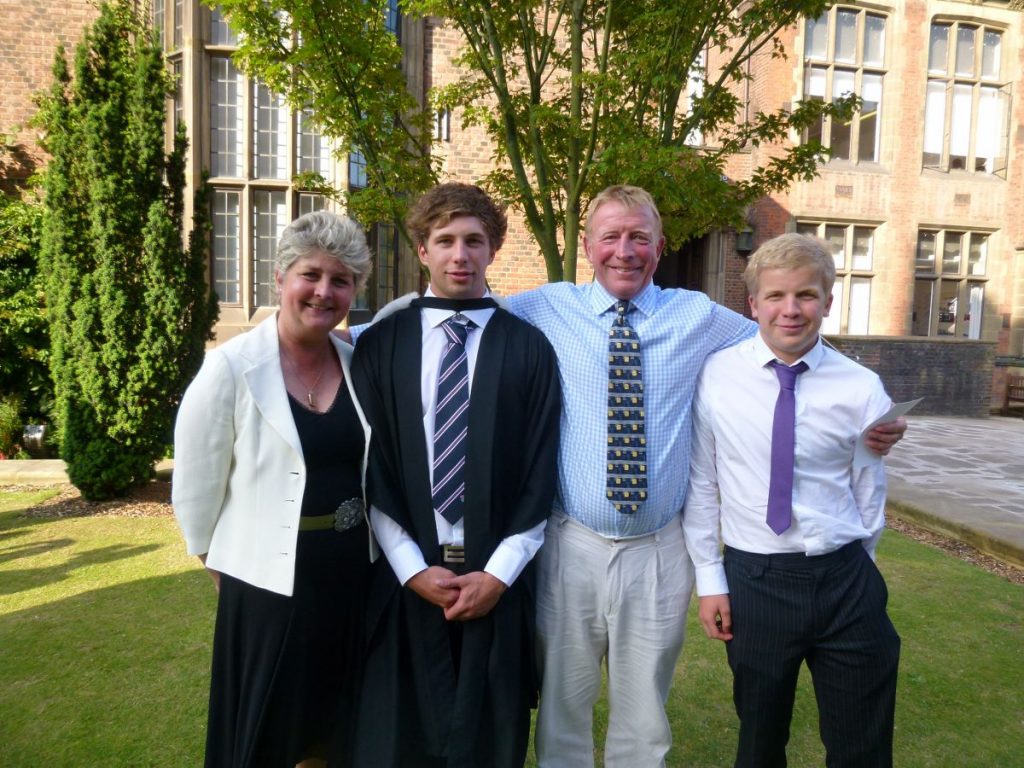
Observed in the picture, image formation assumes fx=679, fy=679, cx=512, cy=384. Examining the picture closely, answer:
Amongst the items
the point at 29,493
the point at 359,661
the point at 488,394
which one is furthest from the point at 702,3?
the point at 29,493

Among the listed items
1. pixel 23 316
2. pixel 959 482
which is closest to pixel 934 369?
pixel 959 482

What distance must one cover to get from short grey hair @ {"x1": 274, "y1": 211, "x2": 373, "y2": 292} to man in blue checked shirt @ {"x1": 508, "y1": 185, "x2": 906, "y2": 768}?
2.40ft

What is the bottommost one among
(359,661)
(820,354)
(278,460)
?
(359,661)

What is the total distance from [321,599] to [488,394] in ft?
2.70

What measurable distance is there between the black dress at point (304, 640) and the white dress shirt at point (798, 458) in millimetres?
1137

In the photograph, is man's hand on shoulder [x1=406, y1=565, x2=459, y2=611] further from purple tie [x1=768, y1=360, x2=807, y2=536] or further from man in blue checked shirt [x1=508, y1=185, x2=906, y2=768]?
purple tie [x1=768, y1=360, x2=807, y2=536]

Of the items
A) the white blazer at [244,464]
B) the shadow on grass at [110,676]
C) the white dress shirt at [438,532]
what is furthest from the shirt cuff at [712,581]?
the shadow on grass at [110,676]

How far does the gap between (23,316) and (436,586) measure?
8.19 meters

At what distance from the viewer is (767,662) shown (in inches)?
79.7

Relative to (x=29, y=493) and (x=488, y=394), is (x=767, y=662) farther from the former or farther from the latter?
(x=29, y=493)

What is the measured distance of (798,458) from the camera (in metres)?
2.01

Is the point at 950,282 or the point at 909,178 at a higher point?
the point at 909,178

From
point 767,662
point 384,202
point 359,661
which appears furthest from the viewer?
point 384,202

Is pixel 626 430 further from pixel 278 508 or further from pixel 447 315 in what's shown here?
pixel 278 508
